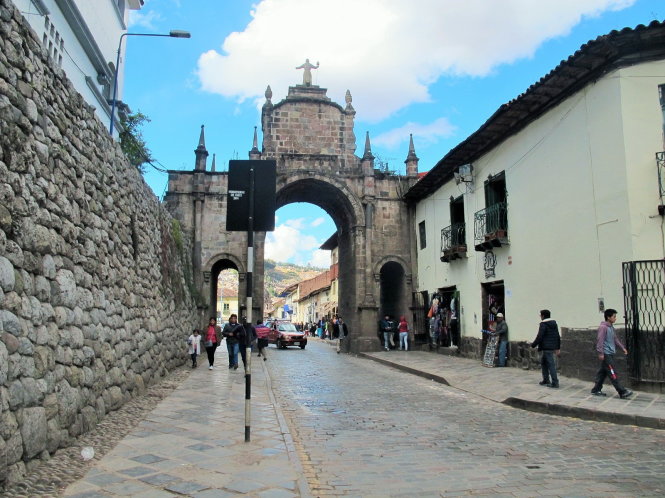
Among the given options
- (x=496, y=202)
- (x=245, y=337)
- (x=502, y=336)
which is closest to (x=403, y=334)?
(x=502, y=336)

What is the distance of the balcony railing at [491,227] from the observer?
15.4m

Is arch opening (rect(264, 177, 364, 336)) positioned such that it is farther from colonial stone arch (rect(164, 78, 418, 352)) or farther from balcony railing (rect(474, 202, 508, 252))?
balcony railing (rect(474, 202, 508, 252))

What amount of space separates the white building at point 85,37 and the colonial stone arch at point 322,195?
516 centimetres

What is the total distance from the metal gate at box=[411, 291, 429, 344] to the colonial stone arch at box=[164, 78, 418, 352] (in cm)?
88

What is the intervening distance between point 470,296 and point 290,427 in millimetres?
12132

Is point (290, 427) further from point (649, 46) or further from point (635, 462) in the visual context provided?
point (649, 46)

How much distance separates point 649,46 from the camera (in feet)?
34.7

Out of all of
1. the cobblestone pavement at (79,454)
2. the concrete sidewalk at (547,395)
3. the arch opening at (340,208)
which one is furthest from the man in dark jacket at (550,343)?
the arch opening at (340,208)

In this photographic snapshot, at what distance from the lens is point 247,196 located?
7.13 m

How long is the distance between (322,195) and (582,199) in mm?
Answer: 16068

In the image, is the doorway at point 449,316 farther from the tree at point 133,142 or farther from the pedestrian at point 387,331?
the tree at point 133,142

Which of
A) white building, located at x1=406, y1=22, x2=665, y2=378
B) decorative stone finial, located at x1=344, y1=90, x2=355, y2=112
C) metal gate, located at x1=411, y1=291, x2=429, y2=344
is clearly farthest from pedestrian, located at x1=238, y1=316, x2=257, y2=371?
decorative stone finial, located at x1=344, y1=90, x2=355, y2=112

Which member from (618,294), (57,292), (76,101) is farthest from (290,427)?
(618,294)

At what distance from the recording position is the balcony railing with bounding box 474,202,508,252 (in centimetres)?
1538
